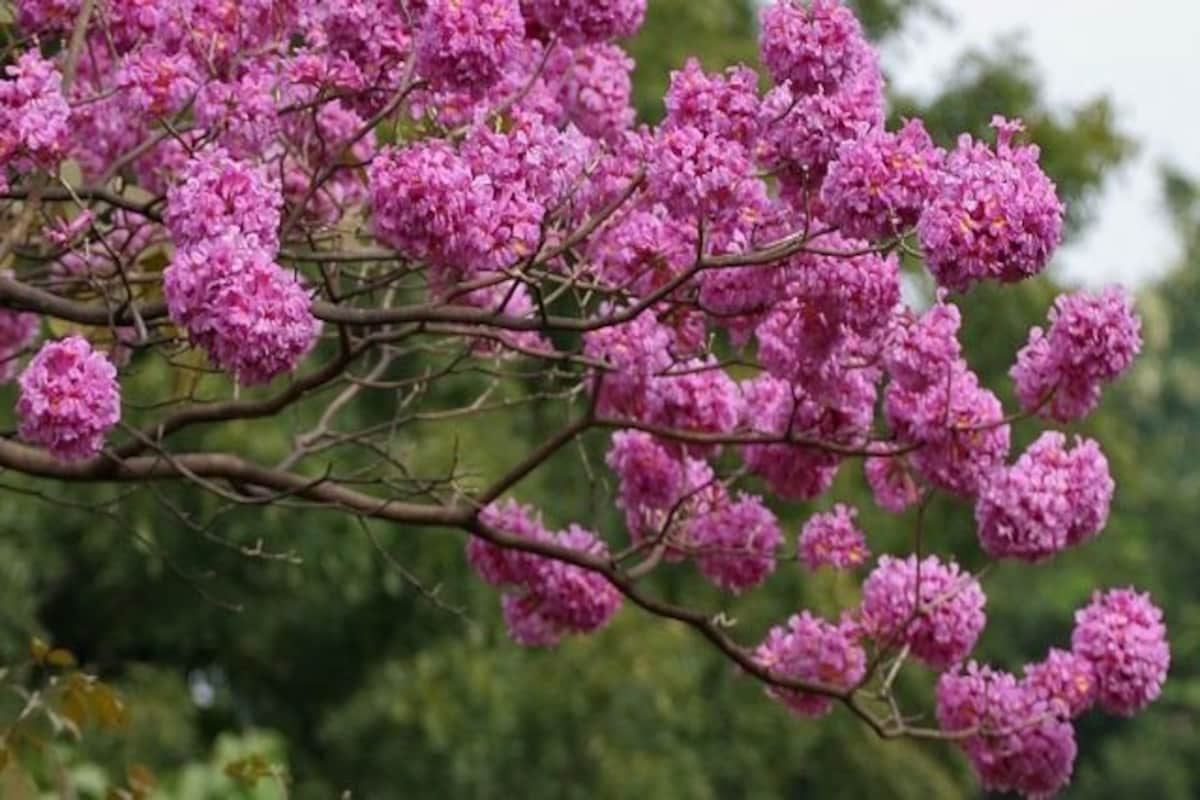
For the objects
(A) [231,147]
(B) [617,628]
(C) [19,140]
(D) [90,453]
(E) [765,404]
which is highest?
(B) [617,628]

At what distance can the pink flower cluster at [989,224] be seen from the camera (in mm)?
4293

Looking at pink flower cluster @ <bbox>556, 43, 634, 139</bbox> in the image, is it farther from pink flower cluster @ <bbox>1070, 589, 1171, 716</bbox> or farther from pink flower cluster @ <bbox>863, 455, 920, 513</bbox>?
pink flower cluster @ <bbox>1070, 589, 1171, 716</bbox>

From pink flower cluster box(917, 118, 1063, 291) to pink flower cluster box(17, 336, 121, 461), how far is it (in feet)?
3.60

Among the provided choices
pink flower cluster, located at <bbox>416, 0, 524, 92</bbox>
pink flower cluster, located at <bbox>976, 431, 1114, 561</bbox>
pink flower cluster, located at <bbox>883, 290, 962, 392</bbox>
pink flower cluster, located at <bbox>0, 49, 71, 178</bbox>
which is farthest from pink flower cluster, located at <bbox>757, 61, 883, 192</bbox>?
pink flower cluster, located at <bbox>0, 49, 71, 178</bbox>

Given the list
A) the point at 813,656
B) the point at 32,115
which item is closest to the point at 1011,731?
the point at 813,656

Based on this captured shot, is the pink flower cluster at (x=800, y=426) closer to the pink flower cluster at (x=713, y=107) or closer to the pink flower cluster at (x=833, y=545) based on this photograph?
the pink flower cluster at (x=833, y=545)

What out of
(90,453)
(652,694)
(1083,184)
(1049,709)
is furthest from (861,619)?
(1083,184)

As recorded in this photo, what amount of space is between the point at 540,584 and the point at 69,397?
5.20ft

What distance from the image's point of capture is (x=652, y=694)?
55.4ft

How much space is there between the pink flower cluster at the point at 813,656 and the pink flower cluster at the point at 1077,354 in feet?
1.80

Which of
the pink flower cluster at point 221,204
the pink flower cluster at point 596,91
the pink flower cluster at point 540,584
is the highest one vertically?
the pink flower cluster at point 596,91

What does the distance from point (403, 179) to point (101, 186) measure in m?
0.94

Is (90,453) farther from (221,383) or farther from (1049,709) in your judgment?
(221,383)

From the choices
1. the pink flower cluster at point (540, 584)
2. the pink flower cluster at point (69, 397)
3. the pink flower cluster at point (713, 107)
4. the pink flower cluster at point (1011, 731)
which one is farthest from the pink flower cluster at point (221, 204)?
the pink flower cluster at point (1011, 731)
